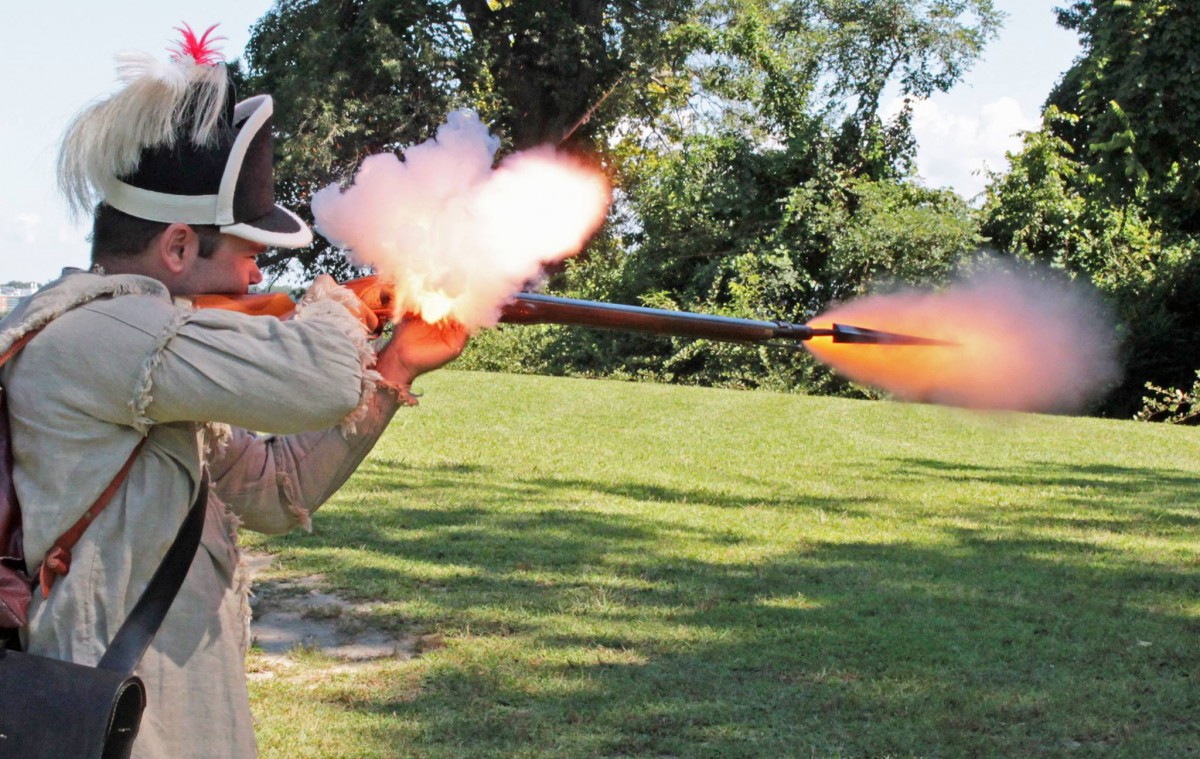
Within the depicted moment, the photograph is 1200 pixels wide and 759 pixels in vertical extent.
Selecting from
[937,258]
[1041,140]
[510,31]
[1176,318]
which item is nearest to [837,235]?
[937,258]

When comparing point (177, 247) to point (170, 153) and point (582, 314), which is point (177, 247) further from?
point (582, 314)

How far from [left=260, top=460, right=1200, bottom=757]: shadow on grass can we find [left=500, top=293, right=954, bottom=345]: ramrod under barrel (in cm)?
180

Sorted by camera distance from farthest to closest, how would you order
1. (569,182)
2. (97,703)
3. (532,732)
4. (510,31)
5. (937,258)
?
(510,31) → (937,258) → (532,732) → (569,182) → (97,703)

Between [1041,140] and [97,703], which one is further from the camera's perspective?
[1041,140]

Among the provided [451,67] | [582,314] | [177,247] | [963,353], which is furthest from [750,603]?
[451,67]

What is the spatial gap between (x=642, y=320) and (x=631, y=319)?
1.6 inches

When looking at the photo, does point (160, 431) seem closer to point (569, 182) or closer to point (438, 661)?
point (569, 182)

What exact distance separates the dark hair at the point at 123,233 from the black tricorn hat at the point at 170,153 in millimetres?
25

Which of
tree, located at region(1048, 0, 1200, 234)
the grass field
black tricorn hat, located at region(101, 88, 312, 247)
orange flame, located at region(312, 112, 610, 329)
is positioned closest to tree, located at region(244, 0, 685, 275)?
tree, located at region(1048, 0, 1200, 234)

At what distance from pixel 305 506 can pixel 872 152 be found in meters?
23.8

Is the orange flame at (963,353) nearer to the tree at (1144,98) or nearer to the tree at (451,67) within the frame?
the tree at (1144,98)

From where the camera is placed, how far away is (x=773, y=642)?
611cm

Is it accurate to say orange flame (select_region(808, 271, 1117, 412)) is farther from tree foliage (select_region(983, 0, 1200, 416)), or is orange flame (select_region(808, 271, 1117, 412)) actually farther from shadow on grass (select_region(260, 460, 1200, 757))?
tree foliage (select_region(983, 0, 1200, 416))

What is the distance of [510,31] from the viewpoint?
2866 centimetres
